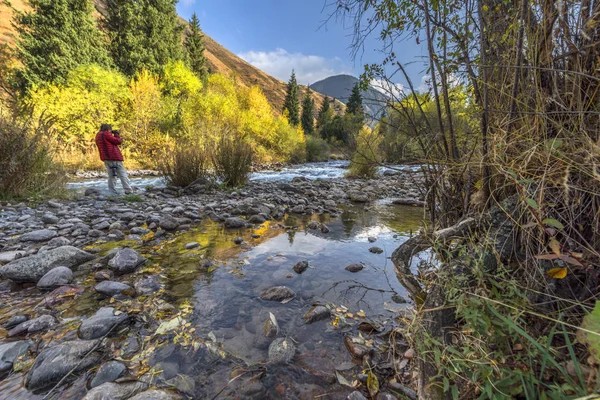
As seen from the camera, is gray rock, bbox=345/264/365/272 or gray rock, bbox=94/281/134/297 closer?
gray rock, bbox=94/281/134/297

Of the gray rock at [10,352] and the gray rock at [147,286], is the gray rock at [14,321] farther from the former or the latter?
the gray rock at [147,286]

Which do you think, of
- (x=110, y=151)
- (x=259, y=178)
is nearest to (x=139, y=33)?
(x=259, y=178)

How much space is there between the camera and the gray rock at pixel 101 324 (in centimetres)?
163

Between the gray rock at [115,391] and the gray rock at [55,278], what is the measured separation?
157 cm

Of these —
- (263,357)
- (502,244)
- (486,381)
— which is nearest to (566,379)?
(486,381)

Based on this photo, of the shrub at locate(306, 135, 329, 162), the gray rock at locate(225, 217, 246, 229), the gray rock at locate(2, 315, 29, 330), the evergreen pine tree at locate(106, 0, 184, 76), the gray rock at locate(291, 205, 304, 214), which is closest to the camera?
the gray rock at locate(2, 315, 29, 330)

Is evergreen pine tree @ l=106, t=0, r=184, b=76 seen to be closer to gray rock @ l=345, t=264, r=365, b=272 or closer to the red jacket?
the red jacket

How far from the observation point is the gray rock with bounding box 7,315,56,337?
64.2 inches

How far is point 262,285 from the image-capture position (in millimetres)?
2506

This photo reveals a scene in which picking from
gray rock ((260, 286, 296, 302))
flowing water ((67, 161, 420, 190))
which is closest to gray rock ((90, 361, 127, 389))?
gray rock ((260, 286, 296, 302))

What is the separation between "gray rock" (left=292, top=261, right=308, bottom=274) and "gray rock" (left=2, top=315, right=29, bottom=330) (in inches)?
88.0

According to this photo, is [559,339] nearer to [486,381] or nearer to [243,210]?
[486,381]

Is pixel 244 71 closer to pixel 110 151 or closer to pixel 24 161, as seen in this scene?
pixel 110 151

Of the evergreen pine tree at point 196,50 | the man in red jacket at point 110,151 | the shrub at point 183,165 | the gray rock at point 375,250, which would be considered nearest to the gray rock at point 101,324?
the gray rock at point 375,250
